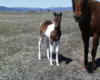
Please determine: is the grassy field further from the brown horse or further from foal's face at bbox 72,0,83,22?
foal's face at bbox 72,0,83,22

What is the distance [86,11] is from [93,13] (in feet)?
1.95

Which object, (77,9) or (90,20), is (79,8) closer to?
(77,9)

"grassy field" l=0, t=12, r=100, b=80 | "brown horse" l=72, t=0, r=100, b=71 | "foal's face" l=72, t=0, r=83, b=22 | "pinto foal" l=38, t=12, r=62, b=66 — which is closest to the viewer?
"foal's face" l=72, t=0, r=83, b=22

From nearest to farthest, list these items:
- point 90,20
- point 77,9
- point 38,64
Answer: point 77,9
point 90,20
point 38,64

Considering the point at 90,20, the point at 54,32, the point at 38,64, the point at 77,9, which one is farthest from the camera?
the point at 38,64

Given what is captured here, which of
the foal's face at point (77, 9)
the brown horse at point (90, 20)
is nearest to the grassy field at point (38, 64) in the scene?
the brown horse at point (90, 20)

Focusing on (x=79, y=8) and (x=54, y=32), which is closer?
(x=79, y=8)

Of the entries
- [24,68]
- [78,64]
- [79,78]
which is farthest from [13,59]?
[79,78]

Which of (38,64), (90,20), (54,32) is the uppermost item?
(90,20)

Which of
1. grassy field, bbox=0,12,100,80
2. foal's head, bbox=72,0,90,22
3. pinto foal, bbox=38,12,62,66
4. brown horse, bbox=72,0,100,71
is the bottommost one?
grassy field, bbox=0,12,100,80

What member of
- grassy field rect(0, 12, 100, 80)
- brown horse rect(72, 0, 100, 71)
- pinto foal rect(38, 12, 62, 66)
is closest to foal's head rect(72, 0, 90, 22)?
brown horse rect(72, 0, 100, 71)

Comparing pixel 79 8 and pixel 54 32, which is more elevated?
pixel 79 8

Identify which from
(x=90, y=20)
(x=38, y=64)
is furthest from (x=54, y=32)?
(x=90, y=20)

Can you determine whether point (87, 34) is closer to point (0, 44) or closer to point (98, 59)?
point (98, 59)
